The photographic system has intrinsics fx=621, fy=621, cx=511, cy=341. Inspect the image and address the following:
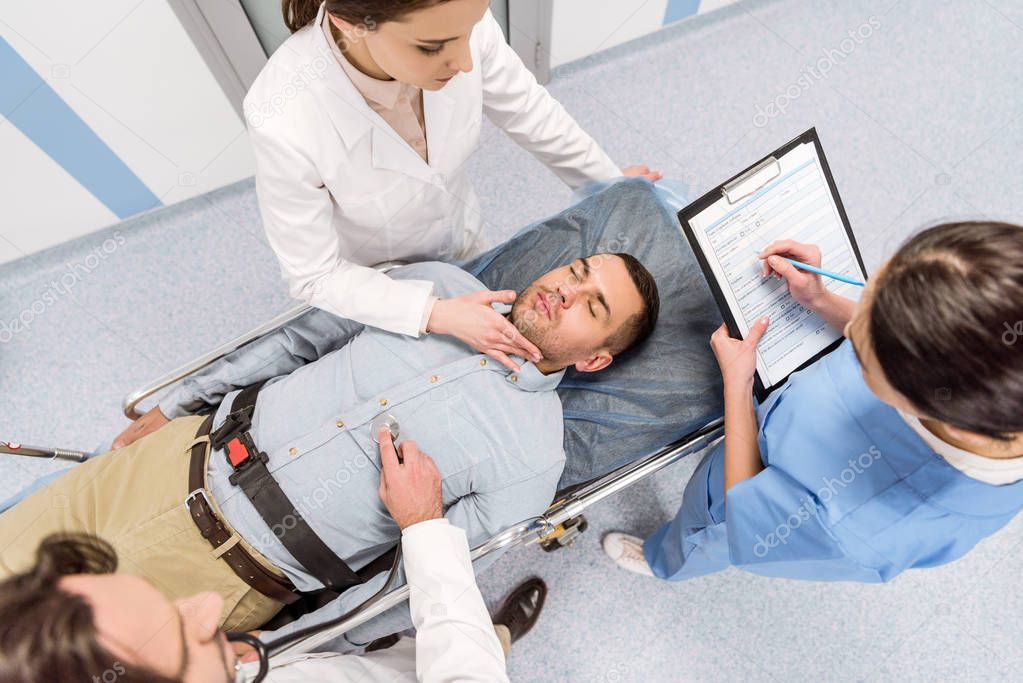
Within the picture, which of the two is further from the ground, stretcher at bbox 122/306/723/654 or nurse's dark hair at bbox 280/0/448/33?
nurse's dark hair at bbox 280/0/448/33

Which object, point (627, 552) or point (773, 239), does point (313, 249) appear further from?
point (627, 552)

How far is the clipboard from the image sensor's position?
1.26 metres

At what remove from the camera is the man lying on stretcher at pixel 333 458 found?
1.33m

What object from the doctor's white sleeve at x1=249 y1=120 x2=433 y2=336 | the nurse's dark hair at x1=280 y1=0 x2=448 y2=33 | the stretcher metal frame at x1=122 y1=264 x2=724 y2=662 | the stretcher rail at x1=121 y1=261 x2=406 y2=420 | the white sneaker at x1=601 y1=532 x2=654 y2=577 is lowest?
the white sneaker at x1=601 y1=532 x2=654 y2=577

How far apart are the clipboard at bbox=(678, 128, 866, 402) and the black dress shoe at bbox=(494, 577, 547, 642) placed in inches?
39.2

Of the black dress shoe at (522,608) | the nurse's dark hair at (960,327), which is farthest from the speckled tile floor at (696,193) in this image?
the nurse's dark hair at (960,327)

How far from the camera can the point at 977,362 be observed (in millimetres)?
776

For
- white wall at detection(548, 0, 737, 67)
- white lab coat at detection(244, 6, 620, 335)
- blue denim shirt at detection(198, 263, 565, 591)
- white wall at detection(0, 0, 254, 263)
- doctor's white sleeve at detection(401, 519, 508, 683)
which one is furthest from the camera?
white wall at detection(548, 0, 737, 67)

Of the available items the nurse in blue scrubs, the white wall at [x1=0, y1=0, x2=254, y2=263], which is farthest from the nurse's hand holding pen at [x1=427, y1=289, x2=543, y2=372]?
the white wall at [x1=0, y1=0, x2=254, y2=263]

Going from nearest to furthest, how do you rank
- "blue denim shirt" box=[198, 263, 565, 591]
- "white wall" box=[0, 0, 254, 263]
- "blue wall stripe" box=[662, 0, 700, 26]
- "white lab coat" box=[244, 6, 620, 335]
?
"white lab coat" box=[244, 6, 620, 335] < "blue denim shirt" box=[198, 263, 565, 591] < "white wall" box=[0, 0, 254, 263] < "blue wall stripe" box=[662, 0, 700, 26]

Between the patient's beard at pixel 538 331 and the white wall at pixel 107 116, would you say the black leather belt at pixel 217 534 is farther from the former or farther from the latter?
the white wall at pixel 107 116

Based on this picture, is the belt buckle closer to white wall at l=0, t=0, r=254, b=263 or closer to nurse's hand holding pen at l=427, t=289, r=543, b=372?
nurse's hand holding pen at l=427, t=289, r=543, b=372

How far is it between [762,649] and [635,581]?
44 cm

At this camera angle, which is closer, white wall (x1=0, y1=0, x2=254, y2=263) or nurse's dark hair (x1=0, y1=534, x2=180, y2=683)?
nurse's dark hair (x1=0, y1=534, x2=180, y2=683)
